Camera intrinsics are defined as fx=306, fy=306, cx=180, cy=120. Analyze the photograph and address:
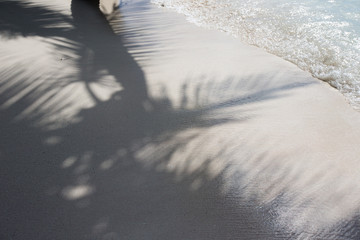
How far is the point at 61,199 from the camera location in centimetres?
190

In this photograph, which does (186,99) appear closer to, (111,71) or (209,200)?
(111,71)

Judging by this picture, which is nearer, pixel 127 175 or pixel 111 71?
pixel 127 175

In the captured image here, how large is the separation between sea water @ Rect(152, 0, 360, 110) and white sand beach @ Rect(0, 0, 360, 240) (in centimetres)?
36

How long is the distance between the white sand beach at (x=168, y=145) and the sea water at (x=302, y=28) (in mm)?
365

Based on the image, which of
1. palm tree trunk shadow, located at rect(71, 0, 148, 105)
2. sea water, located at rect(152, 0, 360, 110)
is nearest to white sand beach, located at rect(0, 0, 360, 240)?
palm tree trunk shadow, located at rect(71, 0, 148, 105)

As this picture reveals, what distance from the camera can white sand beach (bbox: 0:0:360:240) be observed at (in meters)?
1.79

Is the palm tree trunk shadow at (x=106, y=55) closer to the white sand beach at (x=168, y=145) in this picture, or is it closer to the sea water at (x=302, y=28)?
the white sand beach at (x=168, y=145)

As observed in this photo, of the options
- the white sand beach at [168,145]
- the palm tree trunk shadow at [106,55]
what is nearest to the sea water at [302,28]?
the white sand beach at [168,145]

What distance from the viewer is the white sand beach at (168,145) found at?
1793 mm

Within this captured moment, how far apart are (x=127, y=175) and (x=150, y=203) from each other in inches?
11.2

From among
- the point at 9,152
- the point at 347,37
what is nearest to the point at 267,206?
the point at 9,152

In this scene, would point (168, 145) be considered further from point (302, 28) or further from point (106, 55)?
point (302, 28)

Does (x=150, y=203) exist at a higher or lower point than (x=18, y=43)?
lower

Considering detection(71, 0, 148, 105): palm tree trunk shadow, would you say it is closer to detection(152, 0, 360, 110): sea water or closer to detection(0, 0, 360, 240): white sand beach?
detection(0, 0, 360, 240): white sand beach
